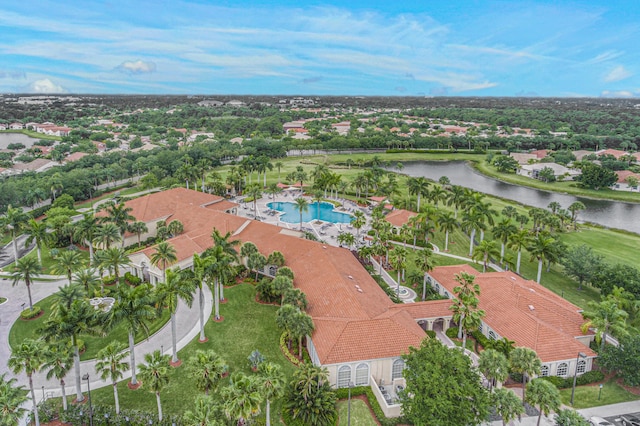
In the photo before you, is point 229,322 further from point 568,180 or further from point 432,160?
point 432,160

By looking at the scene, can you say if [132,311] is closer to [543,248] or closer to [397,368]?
[397,368]

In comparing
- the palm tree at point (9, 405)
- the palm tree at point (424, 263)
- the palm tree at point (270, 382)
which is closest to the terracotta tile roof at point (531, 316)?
the palm tree at point (424, 263)

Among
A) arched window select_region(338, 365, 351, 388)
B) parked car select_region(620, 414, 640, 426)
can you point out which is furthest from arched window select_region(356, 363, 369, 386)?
parked car select_region(620, 414, 640, 426)

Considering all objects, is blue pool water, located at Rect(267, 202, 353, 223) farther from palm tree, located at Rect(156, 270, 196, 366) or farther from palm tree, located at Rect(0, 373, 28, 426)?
palm tree, located at Rect(0, 373, 28, 426)

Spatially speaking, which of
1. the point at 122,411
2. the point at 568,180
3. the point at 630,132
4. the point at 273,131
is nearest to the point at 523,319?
the point at 122,411

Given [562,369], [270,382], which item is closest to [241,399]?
[270,382]

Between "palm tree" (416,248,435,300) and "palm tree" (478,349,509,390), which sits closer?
"palm tree" (478,349,509,390)

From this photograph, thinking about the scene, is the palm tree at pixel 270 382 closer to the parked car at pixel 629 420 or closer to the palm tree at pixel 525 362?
the palm tree at pixel 525 362
